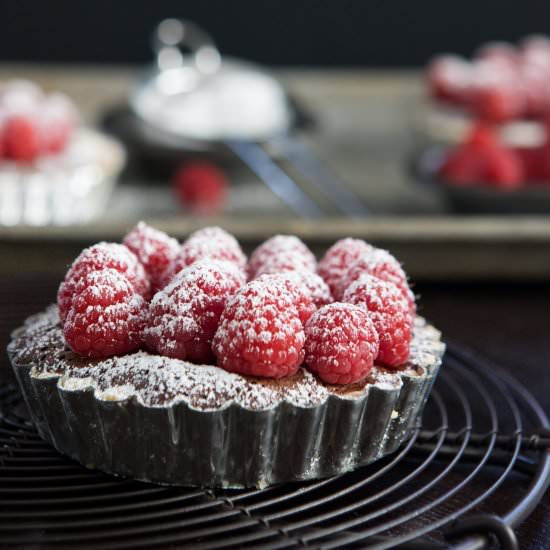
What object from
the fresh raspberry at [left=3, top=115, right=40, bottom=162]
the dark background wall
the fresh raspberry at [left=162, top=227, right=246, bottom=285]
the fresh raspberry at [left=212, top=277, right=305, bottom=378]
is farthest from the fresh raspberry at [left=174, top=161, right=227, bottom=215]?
the fresh raspberry at [left=212, top=277, right=305, bottom=378]

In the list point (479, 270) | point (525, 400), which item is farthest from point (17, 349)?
point (479, 270)

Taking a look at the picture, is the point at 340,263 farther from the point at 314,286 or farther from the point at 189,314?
the point at 189,314

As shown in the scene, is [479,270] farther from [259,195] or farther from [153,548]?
[153,548]

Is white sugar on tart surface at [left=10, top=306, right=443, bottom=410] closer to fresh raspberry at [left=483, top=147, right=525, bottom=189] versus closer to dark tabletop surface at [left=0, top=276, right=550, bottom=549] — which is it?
dark tabletop surface at [left=0, top=276, right=550, bottom=549]

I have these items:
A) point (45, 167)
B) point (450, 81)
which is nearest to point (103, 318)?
point (45, 167)

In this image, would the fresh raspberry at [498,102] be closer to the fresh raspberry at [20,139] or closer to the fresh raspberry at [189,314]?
the fresh raspberry at [20,139]

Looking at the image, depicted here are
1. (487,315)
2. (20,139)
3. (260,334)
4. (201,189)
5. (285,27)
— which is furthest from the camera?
(285,27)

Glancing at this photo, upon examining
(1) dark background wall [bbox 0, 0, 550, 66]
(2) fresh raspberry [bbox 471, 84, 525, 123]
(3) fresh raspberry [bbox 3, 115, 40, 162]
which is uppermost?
(1) dark background wall [bbox 0, 0, 550, 66]
